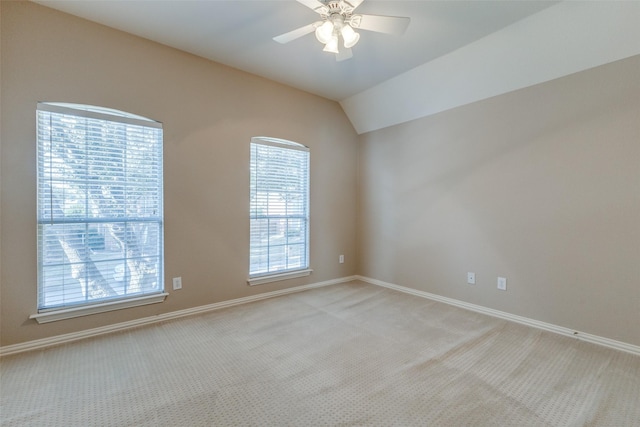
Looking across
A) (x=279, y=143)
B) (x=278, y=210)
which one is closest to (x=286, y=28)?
(x=279, y=143)

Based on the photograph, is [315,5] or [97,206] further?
[97,206]

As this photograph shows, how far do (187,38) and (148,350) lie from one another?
279cm

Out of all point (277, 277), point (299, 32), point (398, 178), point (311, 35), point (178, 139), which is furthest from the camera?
point (398, 178)

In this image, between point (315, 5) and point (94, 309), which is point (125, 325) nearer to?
point (94, 309)

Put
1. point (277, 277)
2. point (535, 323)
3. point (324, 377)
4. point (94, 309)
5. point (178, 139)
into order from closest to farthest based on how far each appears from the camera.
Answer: point (324, 377)
point (94, 309)
point (535, 323)
point (178, 139)
point (277, 277)

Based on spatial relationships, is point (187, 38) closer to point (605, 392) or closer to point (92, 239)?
point (92, 239)

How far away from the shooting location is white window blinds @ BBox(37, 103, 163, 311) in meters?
2.30

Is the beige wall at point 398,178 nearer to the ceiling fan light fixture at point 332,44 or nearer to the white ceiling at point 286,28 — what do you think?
the white ceiling at point 286,28

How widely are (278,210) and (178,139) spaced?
4.61ft

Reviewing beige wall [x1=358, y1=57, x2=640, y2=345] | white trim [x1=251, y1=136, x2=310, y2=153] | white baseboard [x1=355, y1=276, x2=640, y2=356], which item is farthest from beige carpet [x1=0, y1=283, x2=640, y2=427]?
white trim [x1=251, y1=136, x2=310, y2=153]

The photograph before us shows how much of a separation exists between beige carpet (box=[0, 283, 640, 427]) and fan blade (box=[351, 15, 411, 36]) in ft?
7.73

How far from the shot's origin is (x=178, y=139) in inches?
113

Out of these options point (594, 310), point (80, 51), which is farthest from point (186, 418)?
point (594, 310)

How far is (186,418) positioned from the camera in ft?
5.02
